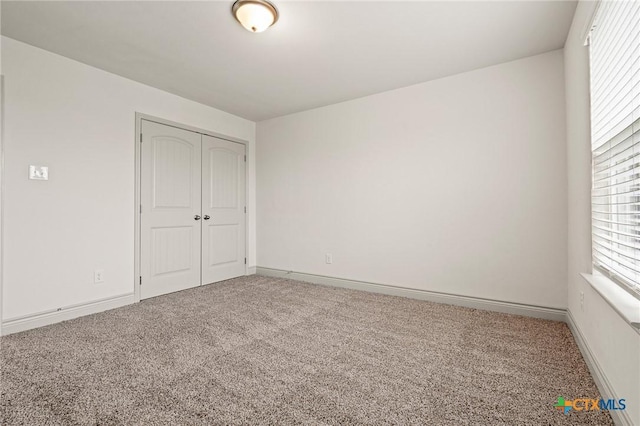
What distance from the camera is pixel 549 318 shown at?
273 centimetres

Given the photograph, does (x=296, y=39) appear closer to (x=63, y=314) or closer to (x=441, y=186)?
(x=441, y=186)

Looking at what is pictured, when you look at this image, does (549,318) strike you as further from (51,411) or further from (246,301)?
(51,411)

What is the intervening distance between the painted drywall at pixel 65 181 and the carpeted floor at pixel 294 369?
396 millimetres

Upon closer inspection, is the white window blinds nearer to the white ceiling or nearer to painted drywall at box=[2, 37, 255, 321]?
the white ceiling

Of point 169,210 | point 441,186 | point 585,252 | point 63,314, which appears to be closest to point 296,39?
point 441,186

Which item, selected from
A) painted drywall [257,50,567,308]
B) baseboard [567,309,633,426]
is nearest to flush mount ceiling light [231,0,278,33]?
painted drywall [257,50,567,308]

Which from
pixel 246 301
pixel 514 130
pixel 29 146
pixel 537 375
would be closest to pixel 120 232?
pixel 29 146

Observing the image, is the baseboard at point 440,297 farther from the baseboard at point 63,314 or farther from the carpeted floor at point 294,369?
the baseboard at point 63,314

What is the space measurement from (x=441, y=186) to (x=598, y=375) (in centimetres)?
203

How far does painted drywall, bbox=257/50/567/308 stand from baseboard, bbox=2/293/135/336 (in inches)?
82.6

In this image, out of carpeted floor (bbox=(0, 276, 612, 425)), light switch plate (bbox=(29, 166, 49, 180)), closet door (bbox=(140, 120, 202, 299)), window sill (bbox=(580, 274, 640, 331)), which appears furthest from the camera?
closet door (bbox=(140, 120, 202, 299))

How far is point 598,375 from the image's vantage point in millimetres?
1666

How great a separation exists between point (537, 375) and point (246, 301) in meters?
2.62

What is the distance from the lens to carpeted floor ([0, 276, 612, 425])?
4.85 feet
